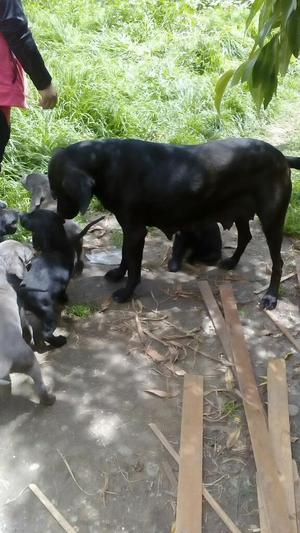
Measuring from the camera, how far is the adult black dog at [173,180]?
412 cm

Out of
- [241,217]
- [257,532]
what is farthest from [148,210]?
[257,532]

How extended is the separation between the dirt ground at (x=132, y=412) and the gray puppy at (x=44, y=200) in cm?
25

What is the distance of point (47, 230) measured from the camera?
4.32m

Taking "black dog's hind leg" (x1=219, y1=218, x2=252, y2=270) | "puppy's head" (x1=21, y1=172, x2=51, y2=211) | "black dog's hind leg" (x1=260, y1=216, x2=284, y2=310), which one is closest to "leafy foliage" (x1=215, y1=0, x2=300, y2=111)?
"black dog's hind leg" (x1=260, y1=216, x2=284, y2=310)

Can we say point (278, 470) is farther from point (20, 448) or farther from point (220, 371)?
point (20, 448)

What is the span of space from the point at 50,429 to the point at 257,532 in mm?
1354

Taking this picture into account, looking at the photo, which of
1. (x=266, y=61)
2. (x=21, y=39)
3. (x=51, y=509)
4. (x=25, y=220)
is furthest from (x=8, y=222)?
(x=266, y=61)

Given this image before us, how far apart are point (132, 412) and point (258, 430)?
31.8 inches

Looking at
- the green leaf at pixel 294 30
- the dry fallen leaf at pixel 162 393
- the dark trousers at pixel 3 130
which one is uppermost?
the green leaf at pixel 294 30

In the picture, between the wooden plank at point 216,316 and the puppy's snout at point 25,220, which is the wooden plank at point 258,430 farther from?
the puppy's snout at point 25,220

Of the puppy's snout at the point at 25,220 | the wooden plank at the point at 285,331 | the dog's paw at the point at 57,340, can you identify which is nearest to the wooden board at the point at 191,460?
the wooden plank at the point at 285,331

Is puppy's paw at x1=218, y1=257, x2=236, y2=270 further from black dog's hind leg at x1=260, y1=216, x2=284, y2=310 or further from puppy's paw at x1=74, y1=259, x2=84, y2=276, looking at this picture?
puppy's paw at x1=74, y1=259, x2=84, y2=276

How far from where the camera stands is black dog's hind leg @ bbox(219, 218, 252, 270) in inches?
185

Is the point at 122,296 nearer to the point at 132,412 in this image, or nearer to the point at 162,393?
the point at 162,393
